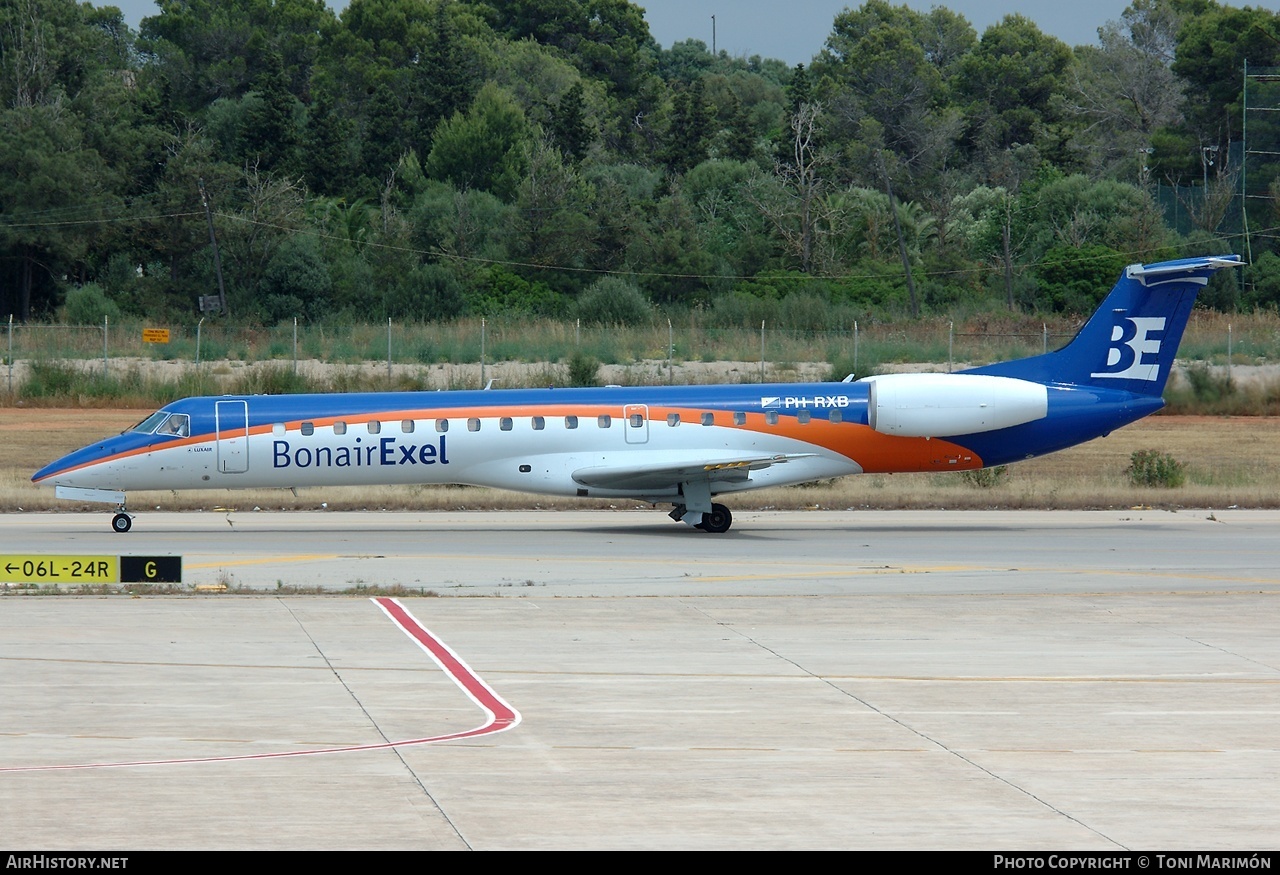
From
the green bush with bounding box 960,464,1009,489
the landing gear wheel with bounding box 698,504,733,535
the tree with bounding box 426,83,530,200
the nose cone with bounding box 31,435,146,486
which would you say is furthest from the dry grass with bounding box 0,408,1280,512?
the tree with bounding box 426,83,530,200

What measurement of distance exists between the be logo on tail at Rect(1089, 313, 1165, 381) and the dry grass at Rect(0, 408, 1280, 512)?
425cm

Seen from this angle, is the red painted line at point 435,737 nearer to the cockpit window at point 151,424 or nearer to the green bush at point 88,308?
the cockpit window at point 151,424

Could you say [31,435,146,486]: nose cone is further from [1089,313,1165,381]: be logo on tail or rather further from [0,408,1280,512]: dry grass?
[1089,313,1165,381]: be logo on tail

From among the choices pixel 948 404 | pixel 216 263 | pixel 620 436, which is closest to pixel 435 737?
pixel 620 436

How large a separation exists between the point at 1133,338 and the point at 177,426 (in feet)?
58.5

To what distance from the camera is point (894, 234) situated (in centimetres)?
7988

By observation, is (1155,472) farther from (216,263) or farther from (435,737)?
(216,263)

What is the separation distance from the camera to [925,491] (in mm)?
34500

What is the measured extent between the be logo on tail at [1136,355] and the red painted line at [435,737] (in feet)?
53.3

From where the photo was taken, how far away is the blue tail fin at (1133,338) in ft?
95.9

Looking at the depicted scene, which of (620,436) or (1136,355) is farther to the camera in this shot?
(1136,355)

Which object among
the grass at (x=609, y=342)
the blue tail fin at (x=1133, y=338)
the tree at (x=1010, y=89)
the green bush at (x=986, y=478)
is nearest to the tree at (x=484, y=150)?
the grass at (x=609, y=342)

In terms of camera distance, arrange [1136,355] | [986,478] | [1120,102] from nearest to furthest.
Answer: [1136,355] → [986,478] → [1120,102]

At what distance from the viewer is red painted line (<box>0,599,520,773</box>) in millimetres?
11008
